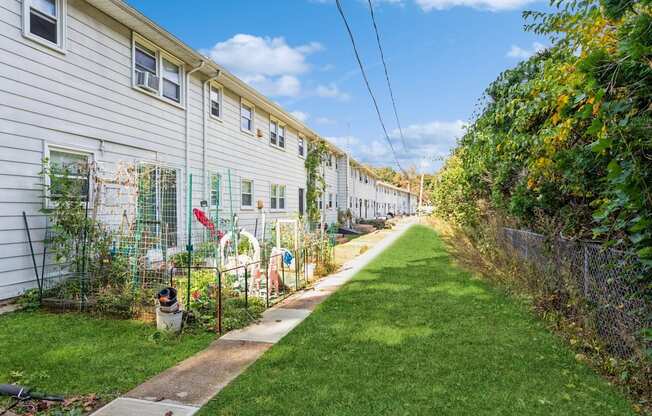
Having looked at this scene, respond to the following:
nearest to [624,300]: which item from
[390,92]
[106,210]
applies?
[106,210]

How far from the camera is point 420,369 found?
452cm

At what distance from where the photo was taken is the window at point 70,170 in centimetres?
735

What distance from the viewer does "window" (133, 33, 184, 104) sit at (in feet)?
33.0

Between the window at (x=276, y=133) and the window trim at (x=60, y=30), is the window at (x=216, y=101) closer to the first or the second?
the window at (x=276, y=133)

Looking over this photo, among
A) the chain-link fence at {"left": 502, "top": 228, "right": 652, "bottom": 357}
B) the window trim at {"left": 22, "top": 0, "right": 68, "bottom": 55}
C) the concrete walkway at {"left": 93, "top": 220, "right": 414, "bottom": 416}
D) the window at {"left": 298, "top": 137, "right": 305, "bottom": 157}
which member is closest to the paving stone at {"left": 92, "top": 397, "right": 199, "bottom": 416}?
the concrete walkway at {"left": 93, "top": 220, "right": 414, "bottom": 416}

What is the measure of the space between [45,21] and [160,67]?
3269 mm

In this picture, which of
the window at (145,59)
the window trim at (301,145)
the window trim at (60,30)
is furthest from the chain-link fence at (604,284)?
the window trim at (301,145)

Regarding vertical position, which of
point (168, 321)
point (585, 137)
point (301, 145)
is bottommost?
point (168, 321)

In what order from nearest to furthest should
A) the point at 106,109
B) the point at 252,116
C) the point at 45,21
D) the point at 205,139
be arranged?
the point at 45,21 → the point at 106,109 → the point at 205,139 → the point at 252,116

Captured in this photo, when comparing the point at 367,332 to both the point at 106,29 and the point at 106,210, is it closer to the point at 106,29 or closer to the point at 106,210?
the point at 106,210

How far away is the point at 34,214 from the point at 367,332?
19.5 feet

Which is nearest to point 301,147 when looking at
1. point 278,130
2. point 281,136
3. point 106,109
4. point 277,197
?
point 281,136

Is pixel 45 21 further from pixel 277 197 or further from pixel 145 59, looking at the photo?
pixel 277 197

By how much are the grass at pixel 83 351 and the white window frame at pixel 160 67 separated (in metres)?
5.79
